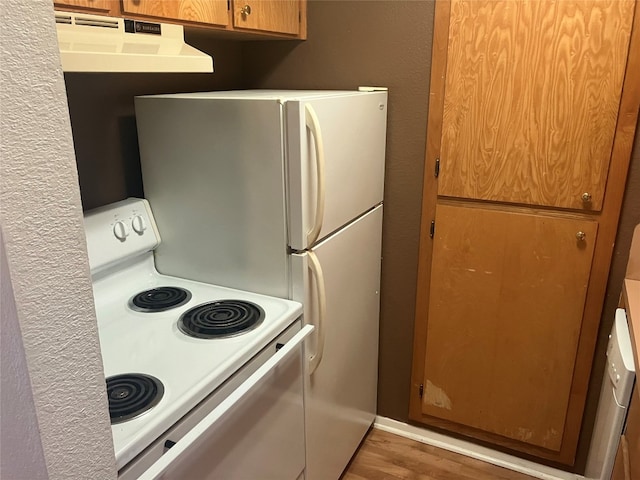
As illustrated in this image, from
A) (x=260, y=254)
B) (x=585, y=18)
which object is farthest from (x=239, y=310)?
(x=585, y=18)

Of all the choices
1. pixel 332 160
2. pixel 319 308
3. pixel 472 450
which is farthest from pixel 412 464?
pixel 332 160

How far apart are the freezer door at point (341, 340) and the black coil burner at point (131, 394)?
1.88ft

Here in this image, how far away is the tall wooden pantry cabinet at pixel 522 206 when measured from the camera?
5.77 ft

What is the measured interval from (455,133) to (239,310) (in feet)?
3.49

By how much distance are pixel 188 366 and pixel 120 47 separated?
722 mm

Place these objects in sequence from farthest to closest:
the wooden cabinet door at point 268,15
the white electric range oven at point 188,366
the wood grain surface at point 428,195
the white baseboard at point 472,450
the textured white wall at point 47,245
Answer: the white baseboard at point 472,450 < the wood grain surface at point 428,195 < the wooden cabinet door at point 268,15 < the white electric range oven at point 188,366 < the textured white wall at point 47,245

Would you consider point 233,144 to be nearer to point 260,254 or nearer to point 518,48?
point 260,254

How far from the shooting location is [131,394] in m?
1.13

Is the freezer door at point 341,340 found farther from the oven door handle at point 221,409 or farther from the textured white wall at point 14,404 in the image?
the textured white wall at point 14,404

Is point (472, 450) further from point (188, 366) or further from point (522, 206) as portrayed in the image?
point (188, 366)

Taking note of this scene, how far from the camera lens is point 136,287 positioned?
1.75 metres

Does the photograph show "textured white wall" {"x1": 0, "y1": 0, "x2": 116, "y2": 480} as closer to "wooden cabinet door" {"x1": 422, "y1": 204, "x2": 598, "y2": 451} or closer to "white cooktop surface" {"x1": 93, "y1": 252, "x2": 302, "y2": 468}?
"white cooktop surface" {"x1": 93, "y1": 252, "x2": 302, "y2": 468}

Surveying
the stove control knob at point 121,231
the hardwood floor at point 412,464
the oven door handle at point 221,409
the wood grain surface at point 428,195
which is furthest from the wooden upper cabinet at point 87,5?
the hardwood floor at point 412,464

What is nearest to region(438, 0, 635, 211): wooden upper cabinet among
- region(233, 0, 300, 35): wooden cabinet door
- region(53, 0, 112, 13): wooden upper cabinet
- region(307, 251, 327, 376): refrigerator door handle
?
region(233, 0, 300, 35): wooden cabinet door
